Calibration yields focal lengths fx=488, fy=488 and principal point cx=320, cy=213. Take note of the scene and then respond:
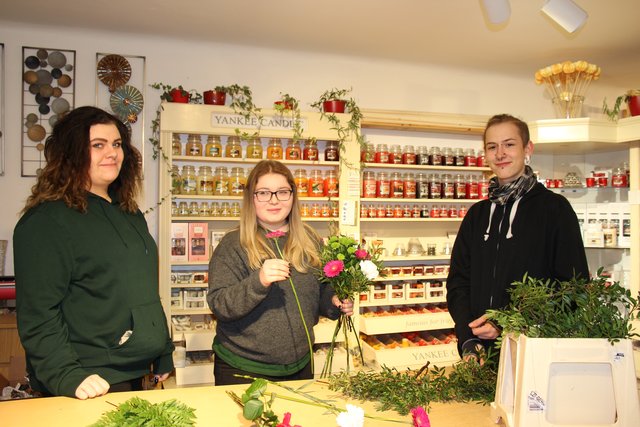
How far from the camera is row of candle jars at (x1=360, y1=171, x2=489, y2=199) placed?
14.4 feet

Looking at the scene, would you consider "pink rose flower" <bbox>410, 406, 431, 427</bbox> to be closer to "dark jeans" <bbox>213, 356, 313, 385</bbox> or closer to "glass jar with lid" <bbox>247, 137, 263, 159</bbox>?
"dark jeans" <bbox>213, 356, 313, 385</bbox>

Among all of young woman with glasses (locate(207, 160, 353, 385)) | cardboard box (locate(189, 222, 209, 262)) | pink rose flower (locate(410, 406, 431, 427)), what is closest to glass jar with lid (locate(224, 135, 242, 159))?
cardboard box (locate(189, 222, 209, 262))

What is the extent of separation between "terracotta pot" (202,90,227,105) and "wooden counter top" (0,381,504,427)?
2.78 metres

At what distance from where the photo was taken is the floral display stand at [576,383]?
3.93 ft

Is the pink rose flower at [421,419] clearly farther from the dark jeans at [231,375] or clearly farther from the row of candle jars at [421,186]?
the row of candle jars at [421,186]

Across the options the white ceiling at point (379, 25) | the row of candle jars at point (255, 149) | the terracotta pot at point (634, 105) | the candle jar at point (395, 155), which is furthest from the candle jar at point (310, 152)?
the terracotta pot at point (634, 105)

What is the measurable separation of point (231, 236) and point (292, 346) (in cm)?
50

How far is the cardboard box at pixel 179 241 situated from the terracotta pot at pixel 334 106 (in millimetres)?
1531

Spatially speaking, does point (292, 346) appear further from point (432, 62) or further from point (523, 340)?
point (432, 62)

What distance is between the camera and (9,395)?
128 inches

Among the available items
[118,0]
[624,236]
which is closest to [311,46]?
[118,0]

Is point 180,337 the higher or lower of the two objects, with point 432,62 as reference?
lower

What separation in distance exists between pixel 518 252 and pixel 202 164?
9.42 feet

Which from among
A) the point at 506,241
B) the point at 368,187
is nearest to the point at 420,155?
the point at 368,187
